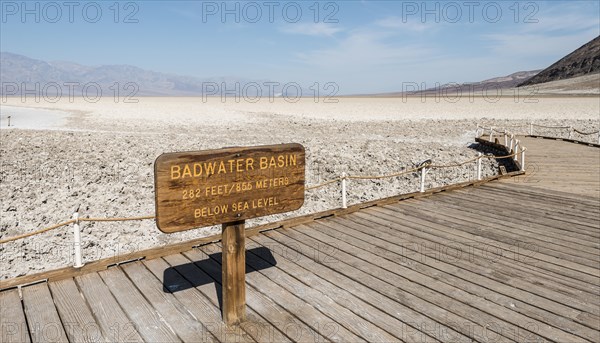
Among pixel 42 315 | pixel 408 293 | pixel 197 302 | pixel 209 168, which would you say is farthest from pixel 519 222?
pixel 42 315

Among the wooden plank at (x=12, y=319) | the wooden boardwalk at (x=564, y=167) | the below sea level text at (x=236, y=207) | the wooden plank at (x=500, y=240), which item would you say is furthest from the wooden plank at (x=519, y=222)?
the wooden plank at (x=12, y=319)

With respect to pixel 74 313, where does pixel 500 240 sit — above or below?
above

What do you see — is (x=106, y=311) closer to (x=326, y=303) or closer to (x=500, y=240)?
(x=326, y=303)

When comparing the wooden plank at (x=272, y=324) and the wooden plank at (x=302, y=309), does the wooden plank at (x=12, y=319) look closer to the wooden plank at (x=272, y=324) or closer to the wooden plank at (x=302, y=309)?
the wooden plank at (x=272, y=324)

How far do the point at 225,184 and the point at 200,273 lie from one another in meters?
2.06

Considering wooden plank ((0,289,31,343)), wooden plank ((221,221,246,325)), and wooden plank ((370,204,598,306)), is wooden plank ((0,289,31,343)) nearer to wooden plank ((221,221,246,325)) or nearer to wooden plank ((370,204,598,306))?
wooden plank ((221,221,246,325))

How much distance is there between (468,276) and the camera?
5824 mm

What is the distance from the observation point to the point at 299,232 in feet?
24.8

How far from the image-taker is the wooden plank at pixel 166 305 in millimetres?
4387

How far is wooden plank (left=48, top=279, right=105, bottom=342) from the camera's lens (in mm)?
4320

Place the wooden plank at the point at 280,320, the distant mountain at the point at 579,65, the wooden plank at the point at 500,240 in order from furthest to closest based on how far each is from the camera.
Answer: the distant mountain at the point at 579,65 < the wooden plank at the point at 500,240 < the wooden plank at the point at 280,320

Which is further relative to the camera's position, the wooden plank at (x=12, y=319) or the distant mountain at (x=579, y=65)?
the distant mountain at (x=579, y=65)

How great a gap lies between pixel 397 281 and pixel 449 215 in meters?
3.60

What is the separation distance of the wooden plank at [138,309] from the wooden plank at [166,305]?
0.06 m
